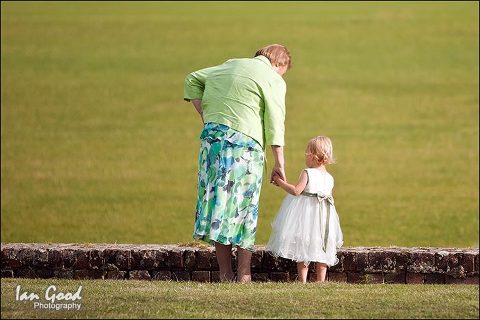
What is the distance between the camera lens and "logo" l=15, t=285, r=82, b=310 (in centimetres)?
734

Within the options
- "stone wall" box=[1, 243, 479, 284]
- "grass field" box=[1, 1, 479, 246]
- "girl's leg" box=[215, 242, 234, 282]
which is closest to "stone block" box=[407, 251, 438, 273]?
"stone wall" box=[1, 243, 479, 284]

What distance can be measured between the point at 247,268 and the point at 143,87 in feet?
72.1

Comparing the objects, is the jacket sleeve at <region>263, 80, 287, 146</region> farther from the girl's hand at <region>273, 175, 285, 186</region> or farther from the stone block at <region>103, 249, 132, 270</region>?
the stone block at <region>103, 249, 132, 270</region>

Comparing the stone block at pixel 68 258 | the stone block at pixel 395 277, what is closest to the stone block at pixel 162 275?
the stone block at pixel 68 258

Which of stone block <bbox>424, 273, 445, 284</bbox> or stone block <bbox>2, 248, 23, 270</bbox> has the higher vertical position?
stone block <bbox>2, 248, 23, 270</bbox>

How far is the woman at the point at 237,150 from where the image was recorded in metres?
9.16

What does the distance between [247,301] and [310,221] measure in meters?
2.10

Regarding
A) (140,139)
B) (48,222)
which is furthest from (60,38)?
(48,222)

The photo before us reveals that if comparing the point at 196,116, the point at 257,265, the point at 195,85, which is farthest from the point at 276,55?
the point at 196,116

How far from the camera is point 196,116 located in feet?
98.0

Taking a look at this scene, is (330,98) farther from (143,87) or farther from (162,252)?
(162,252)

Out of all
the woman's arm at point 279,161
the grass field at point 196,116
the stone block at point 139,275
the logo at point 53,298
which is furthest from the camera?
the grass field at point 196,116

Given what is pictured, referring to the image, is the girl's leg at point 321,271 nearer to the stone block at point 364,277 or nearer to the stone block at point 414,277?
the stone block at point 364,277

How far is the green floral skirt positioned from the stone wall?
688mm
